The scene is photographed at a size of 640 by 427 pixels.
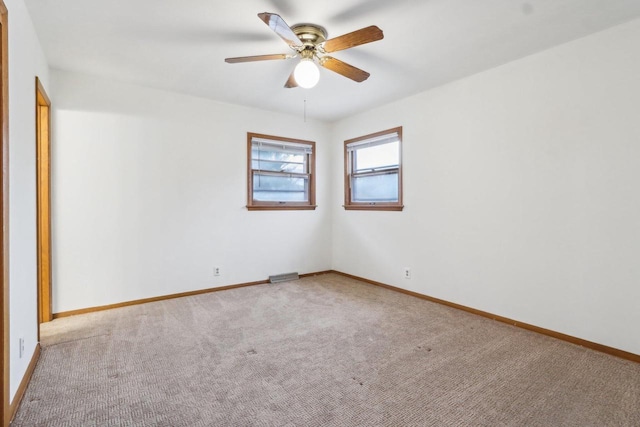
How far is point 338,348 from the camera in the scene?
98.1 inches

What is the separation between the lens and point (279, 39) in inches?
A: 103

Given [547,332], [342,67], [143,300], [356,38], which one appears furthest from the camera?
[143,300]

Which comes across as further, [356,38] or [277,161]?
[277,161]

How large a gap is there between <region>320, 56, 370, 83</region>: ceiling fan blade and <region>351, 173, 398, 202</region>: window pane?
5.95 ft

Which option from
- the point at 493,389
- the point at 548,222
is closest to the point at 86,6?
the point at 493,389

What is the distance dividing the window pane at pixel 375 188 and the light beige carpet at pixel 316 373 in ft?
5.51

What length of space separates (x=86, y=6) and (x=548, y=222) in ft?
13.1

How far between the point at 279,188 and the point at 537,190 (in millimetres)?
3255

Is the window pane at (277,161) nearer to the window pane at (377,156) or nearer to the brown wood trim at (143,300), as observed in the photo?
the window pane at (377,156)

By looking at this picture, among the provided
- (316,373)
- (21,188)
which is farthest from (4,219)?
(316,373)

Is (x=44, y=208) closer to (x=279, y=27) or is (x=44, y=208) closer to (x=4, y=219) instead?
(x=4, y=219)

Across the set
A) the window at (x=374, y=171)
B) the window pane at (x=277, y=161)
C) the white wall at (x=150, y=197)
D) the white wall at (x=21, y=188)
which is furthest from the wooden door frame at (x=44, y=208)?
the window at (x=374, y=171)

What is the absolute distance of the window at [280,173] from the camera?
4504 mm

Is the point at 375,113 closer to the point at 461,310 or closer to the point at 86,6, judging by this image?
the point at 461,310
